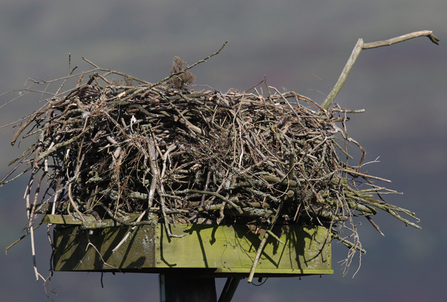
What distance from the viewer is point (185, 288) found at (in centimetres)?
421

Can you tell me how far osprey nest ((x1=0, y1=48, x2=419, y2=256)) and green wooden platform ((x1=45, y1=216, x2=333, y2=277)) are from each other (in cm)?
9

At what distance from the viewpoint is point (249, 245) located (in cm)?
402

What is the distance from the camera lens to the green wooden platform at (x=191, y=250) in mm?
3777

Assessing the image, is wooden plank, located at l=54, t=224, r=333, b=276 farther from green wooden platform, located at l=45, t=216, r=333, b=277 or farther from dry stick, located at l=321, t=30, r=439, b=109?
dry stick, located at l=321, t=30, r=439, b=109

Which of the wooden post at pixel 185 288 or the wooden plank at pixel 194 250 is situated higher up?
the wooden plank at pixel 194 250

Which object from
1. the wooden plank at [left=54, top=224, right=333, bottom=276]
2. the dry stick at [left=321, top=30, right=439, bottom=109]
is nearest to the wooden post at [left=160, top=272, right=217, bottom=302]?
the wooden plank at [left=54, top=224, right=333, bottom=276]

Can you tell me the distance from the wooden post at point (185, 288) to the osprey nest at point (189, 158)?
549mm

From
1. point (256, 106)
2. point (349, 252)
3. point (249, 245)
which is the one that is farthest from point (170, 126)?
point (349, 252)

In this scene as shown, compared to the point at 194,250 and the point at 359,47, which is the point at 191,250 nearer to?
the point at 194,250

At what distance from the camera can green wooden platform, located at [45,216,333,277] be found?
12.4ft

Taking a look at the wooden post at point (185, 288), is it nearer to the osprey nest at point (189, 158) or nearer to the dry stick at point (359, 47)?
the osprey nest at point (189, 158)

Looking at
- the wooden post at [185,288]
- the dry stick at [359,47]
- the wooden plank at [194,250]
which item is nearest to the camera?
the wooden plank at [194,250]

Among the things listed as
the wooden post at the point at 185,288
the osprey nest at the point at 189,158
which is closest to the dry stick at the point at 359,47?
the osprey nest at the point at 189,158

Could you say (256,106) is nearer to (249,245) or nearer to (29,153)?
(249,245)
